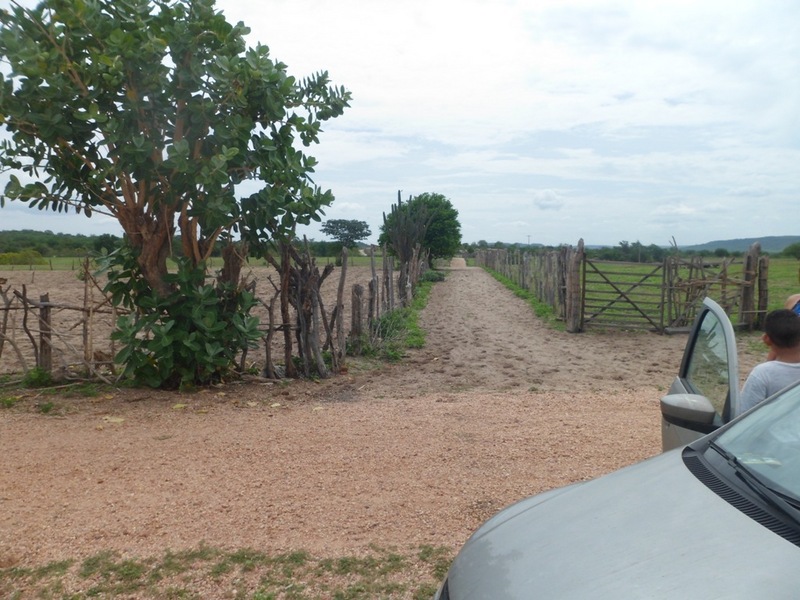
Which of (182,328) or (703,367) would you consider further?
(182,328)

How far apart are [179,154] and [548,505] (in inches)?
240

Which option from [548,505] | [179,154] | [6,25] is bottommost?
[548,505]

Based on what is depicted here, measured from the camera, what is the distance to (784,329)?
3475mm

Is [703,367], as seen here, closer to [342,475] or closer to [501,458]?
[501,458]

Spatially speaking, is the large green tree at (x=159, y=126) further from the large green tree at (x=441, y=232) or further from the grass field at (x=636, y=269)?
the large green tree at (x=441, y=232)

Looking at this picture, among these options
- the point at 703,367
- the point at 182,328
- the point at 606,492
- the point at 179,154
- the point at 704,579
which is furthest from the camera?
the point at 182,328

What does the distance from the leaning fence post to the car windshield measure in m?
8.38

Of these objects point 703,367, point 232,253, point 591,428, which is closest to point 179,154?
point 232,253

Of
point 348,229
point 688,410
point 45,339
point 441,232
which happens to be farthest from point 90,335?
point 348,229

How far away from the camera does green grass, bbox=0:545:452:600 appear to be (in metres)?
3.70

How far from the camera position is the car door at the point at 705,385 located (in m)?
3.08

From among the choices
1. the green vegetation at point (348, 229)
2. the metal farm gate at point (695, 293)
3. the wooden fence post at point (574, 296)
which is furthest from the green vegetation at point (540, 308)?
the green vegetation at point (348, 229)

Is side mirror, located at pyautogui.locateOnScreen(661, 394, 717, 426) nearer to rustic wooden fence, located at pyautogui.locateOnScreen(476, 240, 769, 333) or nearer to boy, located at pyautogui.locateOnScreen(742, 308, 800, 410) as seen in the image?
boy, located at pyautogui.locateOnScreen(742, 308, 800, 410)

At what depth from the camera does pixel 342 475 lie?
5.53m
